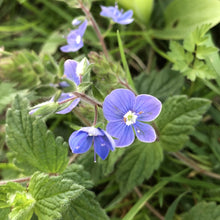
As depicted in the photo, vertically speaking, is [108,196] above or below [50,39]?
below

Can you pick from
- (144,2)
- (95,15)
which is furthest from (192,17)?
(95,15)

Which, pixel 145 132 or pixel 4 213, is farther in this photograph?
pixel 4 213

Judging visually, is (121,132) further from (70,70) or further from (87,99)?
(70,70)

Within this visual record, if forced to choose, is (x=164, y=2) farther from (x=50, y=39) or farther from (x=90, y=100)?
(x=90, y=100)

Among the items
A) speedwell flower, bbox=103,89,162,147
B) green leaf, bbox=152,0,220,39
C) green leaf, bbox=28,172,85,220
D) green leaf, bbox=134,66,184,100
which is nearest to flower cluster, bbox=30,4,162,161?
speedwell flower, bbox=103,89,162,147

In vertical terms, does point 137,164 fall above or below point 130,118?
below

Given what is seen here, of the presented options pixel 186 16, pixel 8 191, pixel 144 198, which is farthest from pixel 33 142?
pixel 186 16

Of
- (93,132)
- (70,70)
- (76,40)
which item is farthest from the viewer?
(76,40)
